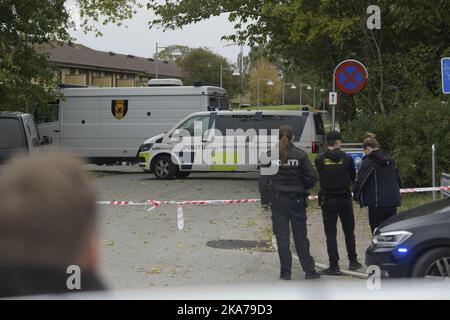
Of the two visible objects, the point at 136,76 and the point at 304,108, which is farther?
Answer: the point at 136,76

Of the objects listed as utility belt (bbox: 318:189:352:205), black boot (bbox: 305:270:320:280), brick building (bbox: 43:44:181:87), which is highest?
brick building (bbox: 43:44:181:87)

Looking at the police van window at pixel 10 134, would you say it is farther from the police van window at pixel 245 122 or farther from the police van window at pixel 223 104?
the police van window at pixel 223 104

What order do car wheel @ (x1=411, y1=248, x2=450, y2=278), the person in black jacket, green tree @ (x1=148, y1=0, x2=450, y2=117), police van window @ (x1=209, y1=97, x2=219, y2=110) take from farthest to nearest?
police van window @ (x1=209, y1=97, x2=219, y2=110) → green tree @ (x1=148, y1=0, x2=450, y2=117) → the person in black jacket → car wheel @ (x1=411, y1=248, x2=450, y2=278)

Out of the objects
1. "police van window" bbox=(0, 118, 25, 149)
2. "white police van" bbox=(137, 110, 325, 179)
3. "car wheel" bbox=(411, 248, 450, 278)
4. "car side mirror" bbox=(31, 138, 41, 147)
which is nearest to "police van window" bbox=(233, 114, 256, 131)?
"white police van" bbox=(137, 110, 325, 179)

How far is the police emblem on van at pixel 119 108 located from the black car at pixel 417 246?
17.7 meters

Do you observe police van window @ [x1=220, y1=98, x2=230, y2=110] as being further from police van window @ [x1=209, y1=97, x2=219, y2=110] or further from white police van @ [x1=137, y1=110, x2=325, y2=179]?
white police van @ [x1=137, y1=110, x2=325, y2=179]

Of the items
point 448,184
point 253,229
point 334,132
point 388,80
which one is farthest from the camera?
point 388,80

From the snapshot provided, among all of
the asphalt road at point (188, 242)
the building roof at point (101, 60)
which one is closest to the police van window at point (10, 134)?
the asphalt road at point (188, 242)

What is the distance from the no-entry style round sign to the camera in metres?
13.5

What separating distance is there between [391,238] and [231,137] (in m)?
13.2
